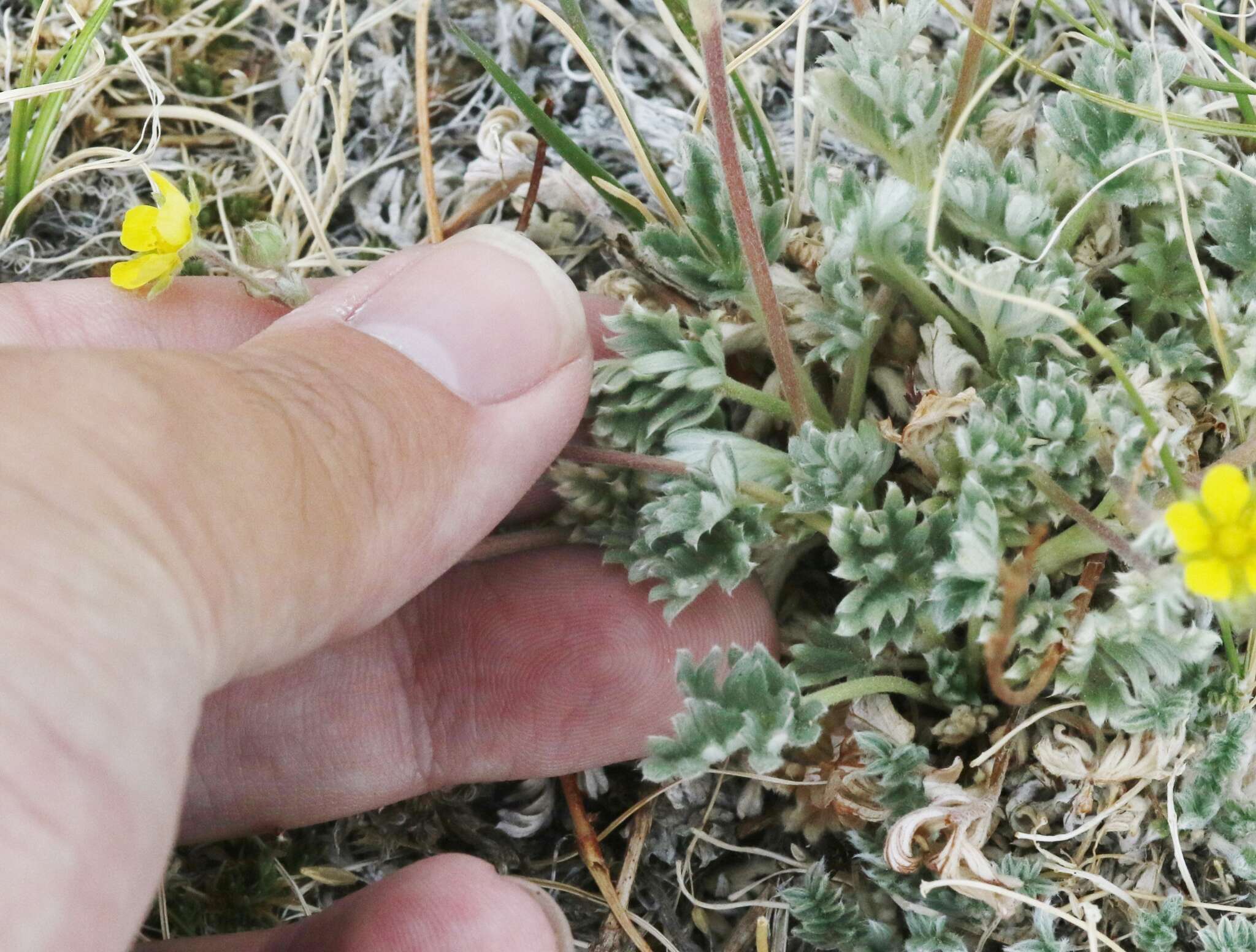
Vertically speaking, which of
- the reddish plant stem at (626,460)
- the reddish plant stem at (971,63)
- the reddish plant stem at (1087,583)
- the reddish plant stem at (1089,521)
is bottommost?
the reddish plant stem at (1087,583)

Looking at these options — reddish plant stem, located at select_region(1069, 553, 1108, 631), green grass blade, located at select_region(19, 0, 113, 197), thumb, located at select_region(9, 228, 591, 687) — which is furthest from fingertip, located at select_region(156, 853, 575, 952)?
green grass blade, located at select_region(19, 0, 113, 197)

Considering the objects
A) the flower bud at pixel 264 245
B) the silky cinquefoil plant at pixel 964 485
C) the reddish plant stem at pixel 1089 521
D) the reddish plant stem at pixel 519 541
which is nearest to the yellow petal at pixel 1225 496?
the reddish plant stem at pixel 1089 521

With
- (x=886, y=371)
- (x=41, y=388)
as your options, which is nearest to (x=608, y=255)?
(x=886, y=371)

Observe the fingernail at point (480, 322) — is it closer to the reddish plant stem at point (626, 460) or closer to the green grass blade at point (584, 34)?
the reddish plant stem at point (626, 460)

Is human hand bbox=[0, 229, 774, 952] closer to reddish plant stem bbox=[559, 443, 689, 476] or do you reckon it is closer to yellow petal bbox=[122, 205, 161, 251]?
reddish plant stem bbox=[559, 443, 689, 476]

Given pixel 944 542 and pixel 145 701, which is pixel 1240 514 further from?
pixel 145 701
